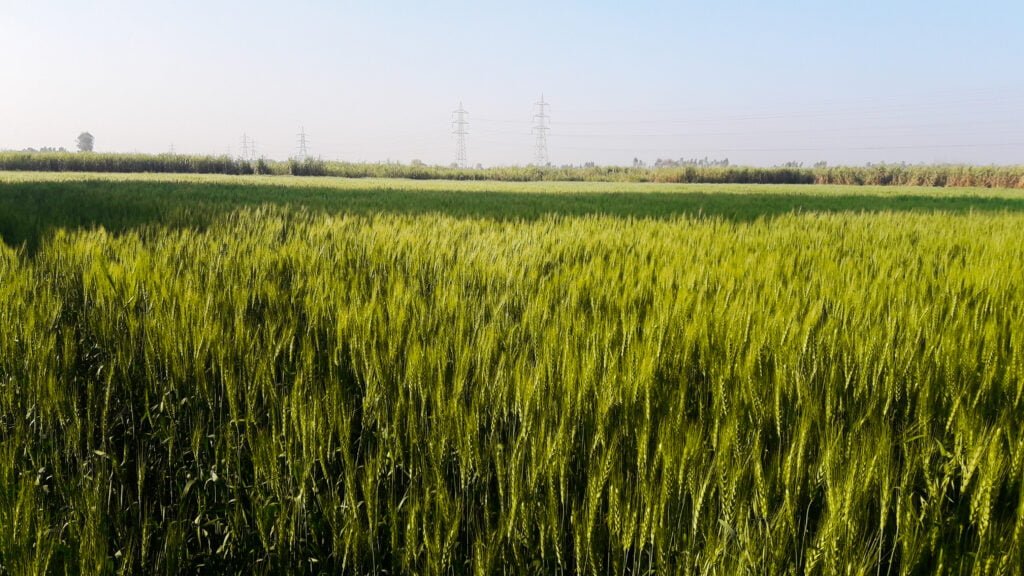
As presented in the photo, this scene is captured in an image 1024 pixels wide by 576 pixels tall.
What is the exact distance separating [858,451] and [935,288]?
1.76m

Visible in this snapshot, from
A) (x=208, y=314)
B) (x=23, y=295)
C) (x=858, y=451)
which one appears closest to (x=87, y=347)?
(x=23, y=295)

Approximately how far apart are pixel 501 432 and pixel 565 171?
191ft

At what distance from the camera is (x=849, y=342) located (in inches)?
56.2

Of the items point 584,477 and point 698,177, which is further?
point 698,177

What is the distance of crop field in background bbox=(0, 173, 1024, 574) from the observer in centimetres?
90

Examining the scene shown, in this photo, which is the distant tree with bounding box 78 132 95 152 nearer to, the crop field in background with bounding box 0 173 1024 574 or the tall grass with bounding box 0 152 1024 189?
the tall grass with bounding box 0 152 1024 189

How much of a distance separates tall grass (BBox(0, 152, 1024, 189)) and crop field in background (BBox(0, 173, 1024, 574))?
170 ft

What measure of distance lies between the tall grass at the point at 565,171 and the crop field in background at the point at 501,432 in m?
51.9

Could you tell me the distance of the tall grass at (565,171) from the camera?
4784cm

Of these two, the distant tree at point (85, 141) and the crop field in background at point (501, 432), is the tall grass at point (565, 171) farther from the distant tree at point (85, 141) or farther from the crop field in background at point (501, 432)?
the distant tree at point (85, 141)

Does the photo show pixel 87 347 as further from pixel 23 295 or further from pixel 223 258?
pixel 223 258

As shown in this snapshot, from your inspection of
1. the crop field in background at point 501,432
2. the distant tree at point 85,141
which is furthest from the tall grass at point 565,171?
the distant tree at point 85,141

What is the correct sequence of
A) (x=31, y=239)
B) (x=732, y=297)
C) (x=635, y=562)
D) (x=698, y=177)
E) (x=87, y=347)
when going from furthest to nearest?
1. (x=698, y=177)
2. (x=31, y=239)
3. (x=732, y=297)
4. (x=87, y=347)
5. (x=635, y=562)

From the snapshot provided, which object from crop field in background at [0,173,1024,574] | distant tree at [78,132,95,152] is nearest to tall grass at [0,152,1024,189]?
crop field in background at [0,173,1024,574]
